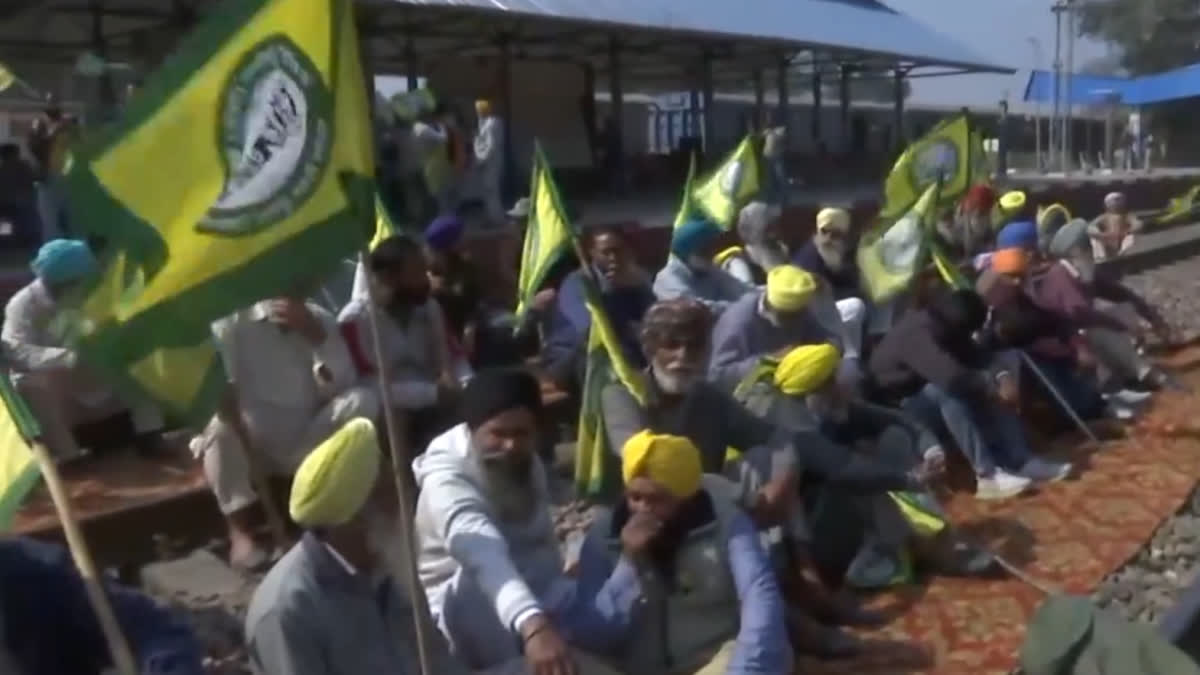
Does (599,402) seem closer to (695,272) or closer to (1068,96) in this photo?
(695,272)

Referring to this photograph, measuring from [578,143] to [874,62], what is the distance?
8.83 meters

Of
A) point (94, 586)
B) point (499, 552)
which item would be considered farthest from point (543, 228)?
point (94, 586)

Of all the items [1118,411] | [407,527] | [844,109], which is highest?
[407,527]

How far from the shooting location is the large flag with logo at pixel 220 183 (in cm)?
405

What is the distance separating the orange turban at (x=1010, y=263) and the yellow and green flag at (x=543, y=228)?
2.76 meters

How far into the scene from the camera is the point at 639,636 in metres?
5.14

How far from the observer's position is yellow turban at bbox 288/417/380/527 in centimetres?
424

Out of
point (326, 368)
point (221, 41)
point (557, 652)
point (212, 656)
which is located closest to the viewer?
point (221, 41)

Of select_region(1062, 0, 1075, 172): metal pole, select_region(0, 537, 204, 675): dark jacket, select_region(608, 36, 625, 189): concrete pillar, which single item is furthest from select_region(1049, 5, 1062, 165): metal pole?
select_region(0, 537, 204, 675): dark jacket

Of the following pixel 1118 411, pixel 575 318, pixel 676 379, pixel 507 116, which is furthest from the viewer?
pixel 507 116

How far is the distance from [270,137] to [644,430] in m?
1.99

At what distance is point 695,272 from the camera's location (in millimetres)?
9156

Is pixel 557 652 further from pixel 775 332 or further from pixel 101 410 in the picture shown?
pixel 101 410

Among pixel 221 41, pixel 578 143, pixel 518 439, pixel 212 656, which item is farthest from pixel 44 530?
pixel 578 143
